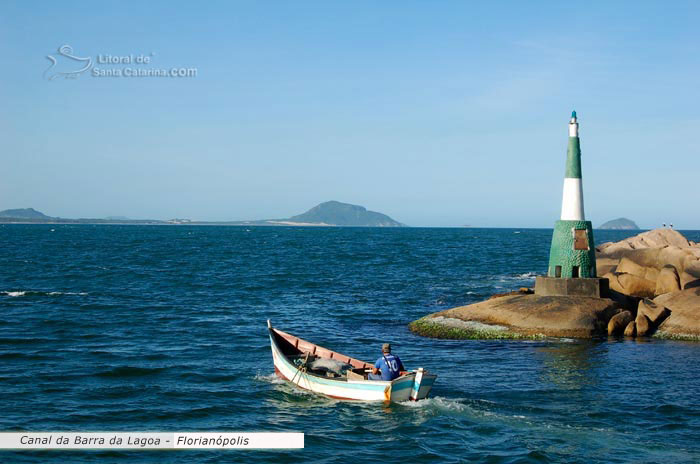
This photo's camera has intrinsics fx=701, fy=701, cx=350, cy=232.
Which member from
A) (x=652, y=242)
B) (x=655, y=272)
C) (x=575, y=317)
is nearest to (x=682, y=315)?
(x=575, y=317)

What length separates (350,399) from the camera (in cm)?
2119

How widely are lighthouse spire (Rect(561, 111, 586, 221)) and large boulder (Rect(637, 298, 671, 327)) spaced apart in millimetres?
4961

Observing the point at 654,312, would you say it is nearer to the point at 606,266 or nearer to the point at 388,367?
the point at 388,367

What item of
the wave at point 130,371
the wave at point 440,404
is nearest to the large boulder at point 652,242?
the wave at point 440,404

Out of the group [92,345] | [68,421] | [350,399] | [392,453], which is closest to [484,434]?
[392,453]

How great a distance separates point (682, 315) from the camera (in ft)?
98.7

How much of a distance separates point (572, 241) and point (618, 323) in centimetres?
451

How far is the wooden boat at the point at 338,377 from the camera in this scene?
20141 mm

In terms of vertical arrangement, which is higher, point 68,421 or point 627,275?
point 627,275

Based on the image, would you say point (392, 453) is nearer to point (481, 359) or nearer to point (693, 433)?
point (693, 433)

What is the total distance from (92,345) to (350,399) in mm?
13807

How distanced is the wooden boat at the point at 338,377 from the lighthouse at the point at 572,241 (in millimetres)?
13229

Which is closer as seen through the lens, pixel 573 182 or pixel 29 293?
pixel 573 182
